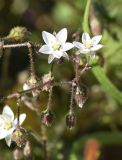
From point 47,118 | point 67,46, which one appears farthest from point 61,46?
point 47,118

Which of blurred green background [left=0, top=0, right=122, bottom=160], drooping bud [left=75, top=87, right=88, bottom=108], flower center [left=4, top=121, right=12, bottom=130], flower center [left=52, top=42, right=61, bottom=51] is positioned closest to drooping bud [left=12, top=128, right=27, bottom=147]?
flower center [left=4, top=121, right=12, bottom=130]

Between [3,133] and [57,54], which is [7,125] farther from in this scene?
[57,54]

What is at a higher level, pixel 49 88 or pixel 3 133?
pixel 49 88

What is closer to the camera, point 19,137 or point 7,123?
point 19,137

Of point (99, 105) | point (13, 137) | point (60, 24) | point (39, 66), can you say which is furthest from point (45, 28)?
point (13, 137)

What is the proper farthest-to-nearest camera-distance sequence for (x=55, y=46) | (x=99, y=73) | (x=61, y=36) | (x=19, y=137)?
(x=99, y=73), (x=61, y=36), (x=55, y=46), (x=19, y=137)

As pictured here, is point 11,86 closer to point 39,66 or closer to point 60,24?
point 39,66
